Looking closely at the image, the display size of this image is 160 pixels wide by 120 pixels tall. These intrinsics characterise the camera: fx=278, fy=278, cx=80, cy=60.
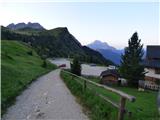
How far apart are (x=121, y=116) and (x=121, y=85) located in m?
48.7

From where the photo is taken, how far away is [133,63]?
A: 54406mm

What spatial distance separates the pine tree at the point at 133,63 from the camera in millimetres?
Answer: 53531

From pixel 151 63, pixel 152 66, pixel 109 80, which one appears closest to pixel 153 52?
pixel 151 63

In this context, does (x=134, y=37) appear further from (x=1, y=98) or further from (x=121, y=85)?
(x=1, y=98)

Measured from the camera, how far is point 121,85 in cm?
5769

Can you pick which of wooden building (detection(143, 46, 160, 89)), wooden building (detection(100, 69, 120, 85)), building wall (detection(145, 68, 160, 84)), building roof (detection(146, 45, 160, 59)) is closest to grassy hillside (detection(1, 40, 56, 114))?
wooden building (detection(100, 69, 120, 85))

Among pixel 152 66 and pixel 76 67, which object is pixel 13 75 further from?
pixel 152 66

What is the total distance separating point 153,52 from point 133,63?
441cm

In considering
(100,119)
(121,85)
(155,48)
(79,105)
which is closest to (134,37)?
(155,48)

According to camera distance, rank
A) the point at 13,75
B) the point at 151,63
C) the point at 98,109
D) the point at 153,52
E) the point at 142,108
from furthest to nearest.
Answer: the point at 153,52 → the point at 151,63 → the point at 13,75 → the point at 142,108 → the point at 98,109

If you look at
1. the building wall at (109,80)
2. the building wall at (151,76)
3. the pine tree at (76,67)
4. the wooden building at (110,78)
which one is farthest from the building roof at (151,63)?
the pine tree at (76,67)

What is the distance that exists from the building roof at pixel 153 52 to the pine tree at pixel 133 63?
2.44 meters

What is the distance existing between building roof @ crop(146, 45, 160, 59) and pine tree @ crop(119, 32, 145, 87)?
244 cm

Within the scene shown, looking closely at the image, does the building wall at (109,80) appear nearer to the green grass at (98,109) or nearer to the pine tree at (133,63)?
the pine tree at (133,63)
